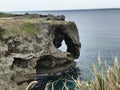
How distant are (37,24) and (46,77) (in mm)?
9983

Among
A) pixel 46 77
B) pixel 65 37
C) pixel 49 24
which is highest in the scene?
pixel 49 24

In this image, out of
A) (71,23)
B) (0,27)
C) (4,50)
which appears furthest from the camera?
(71,23)

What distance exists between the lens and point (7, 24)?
55406 mm

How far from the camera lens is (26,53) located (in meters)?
52.4

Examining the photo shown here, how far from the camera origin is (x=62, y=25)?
65.1 metres

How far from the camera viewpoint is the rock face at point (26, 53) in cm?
4559

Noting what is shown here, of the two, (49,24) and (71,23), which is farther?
(71,23)

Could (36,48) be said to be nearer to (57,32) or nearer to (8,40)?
(8,40)

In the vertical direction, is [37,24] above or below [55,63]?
above

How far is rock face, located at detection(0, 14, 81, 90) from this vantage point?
45594mm

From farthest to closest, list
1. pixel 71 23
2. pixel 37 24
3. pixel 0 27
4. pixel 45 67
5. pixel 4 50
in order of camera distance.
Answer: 1. pixel 71 23
2. pixel 45 67
3. pixel 37 24
4. pixel 0 27
5. pixel 4 50

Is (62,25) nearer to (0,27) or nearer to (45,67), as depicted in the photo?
(45,67)

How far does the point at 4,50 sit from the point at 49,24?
13906mm

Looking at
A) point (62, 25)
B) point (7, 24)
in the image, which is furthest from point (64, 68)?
point (7, 24)
